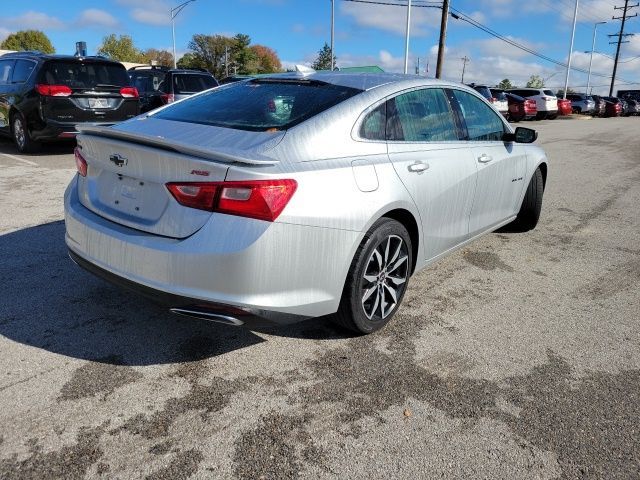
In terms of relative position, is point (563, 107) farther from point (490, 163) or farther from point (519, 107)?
point (490, 163)

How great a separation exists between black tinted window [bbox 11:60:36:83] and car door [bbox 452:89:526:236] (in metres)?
8.38

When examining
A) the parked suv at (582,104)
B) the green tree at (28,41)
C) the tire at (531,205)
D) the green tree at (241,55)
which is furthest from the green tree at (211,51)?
the tire at (531,205)

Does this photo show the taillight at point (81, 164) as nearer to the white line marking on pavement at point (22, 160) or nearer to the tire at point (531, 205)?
the tire at point (531, 205)

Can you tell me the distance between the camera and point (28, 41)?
8506cm

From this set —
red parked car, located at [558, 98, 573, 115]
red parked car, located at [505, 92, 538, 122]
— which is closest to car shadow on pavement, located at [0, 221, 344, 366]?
red parked car, located at [505, 92, 538, 122]

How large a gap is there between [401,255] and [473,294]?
3.19ft

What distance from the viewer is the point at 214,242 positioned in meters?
2.52

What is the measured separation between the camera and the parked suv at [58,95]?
9352 millimetres

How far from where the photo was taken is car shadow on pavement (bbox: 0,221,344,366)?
10.0 feet

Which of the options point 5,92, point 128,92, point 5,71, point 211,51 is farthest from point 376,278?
point 211,51

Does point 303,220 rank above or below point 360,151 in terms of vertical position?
below

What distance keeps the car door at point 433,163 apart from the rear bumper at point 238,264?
2.42 ft

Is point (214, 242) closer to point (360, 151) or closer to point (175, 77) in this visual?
point (360, 151)

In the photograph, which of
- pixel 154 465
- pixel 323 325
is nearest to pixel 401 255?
pixel 323 325
